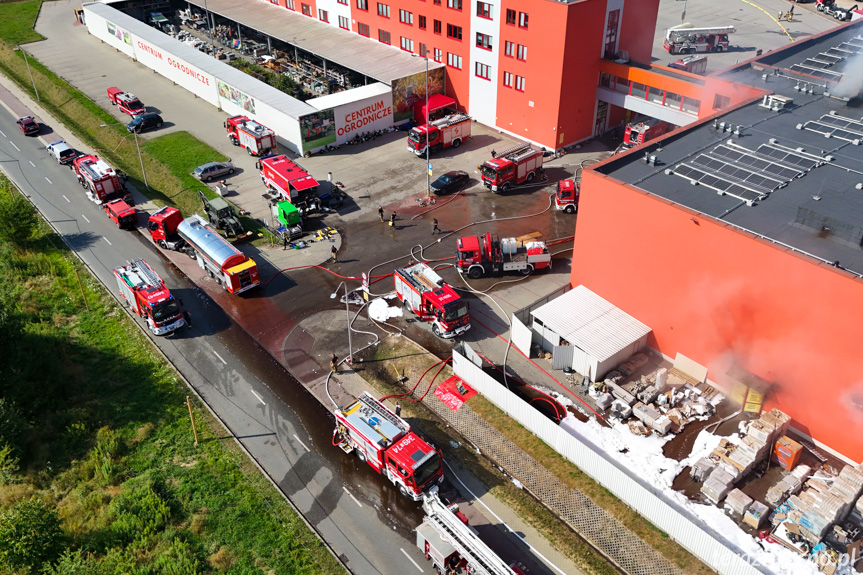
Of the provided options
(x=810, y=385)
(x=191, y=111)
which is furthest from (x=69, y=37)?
(x=810, y=385)

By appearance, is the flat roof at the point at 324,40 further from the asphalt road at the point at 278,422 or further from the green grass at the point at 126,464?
the green grass at the point at 126,464

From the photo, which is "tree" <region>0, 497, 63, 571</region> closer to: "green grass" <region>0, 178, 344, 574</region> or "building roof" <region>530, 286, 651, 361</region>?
"green grass" <region>0, 178, 344, 574</region>

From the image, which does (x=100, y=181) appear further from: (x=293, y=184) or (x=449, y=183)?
(x=449, y=183)

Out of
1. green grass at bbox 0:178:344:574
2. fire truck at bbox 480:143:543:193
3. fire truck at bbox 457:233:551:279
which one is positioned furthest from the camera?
fire truck at bbox 480:143:543:193

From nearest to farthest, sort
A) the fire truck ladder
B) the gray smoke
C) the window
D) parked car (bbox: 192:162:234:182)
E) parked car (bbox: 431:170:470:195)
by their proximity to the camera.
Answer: the fire truck ladder < the gray smoke < parked car (bbox: 431:170:470:195) < parked car (bbox: 192:162:234:182) < the window

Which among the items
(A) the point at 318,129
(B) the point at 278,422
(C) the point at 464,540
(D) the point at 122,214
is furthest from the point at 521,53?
(C) the point at 464,540

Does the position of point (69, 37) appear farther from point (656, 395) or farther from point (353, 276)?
point (656, 395)

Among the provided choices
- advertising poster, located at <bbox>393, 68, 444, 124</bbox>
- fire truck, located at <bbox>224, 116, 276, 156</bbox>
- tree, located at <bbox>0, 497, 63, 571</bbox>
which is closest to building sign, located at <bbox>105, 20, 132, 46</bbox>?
fire truck, located at <bbox>224, 116, 276, 156</bbox>

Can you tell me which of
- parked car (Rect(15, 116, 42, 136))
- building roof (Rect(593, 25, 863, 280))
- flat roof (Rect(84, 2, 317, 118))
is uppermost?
building roof (Rect(593, 25, 863, 280))
